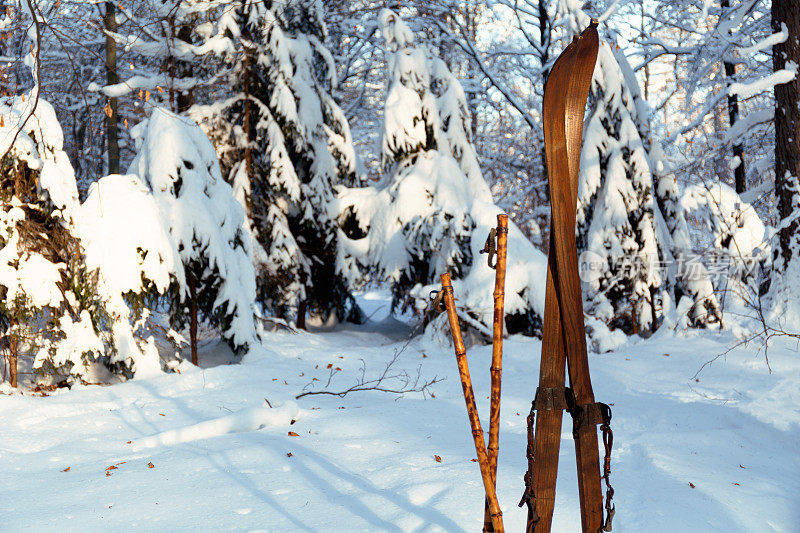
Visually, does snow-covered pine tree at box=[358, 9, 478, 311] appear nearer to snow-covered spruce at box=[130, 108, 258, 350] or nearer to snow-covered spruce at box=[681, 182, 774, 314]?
snow-covered spruce at box=[130, 108, 258, 350]

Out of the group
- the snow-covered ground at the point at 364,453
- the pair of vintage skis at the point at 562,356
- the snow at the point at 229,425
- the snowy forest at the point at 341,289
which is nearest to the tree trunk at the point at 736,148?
the snowy forest at the point at 341,289

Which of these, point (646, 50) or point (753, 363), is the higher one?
point (646, 50)

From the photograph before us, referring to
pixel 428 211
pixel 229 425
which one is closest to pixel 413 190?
pixel 428 211

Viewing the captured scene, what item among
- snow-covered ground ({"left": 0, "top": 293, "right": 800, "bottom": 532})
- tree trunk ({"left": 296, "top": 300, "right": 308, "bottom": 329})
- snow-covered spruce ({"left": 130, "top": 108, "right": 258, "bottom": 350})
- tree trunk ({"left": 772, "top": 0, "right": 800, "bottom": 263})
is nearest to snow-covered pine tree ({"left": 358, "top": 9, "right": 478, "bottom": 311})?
tree trunk ({"left": 296, "top": 300, "right": 308, "bottom": 329})

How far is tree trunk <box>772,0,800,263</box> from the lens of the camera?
6605mm

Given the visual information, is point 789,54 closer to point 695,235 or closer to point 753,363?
point 753,363

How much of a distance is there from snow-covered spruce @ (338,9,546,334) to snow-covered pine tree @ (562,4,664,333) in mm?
1984

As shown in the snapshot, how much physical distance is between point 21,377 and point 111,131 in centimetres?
564

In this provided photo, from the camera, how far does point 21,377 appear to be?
23.6 feet

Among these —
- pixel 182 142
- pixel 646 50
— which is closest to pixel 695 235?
pixel 646 50

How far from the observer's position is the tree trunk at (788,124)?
6.61 meters

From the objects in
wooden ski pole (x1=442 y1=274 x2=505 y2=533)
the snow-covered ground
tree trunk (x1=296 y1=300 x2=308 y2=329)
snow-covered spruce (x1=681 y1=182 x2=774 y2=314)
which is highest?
snow-covered spruce (x1=681 y1=182 x2=774 y2=314)

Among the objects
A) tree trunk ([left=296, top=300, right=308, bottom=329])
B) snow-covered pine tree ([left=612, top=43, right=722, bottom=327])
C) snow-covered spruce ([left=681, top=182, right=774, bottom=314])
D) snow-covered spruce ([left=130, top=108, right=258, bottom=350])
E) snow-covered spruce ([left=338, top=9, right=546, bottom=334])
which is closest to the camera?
snow-covered spruce ([left=130, top=108, right=258, bottom=350])

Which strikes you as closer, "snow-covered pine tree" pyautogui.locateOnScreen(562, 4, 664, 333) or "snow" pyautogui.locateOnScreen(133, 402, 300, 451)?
"snow" pyautogui.locateOnScreen(133, 402, 300, 451)
